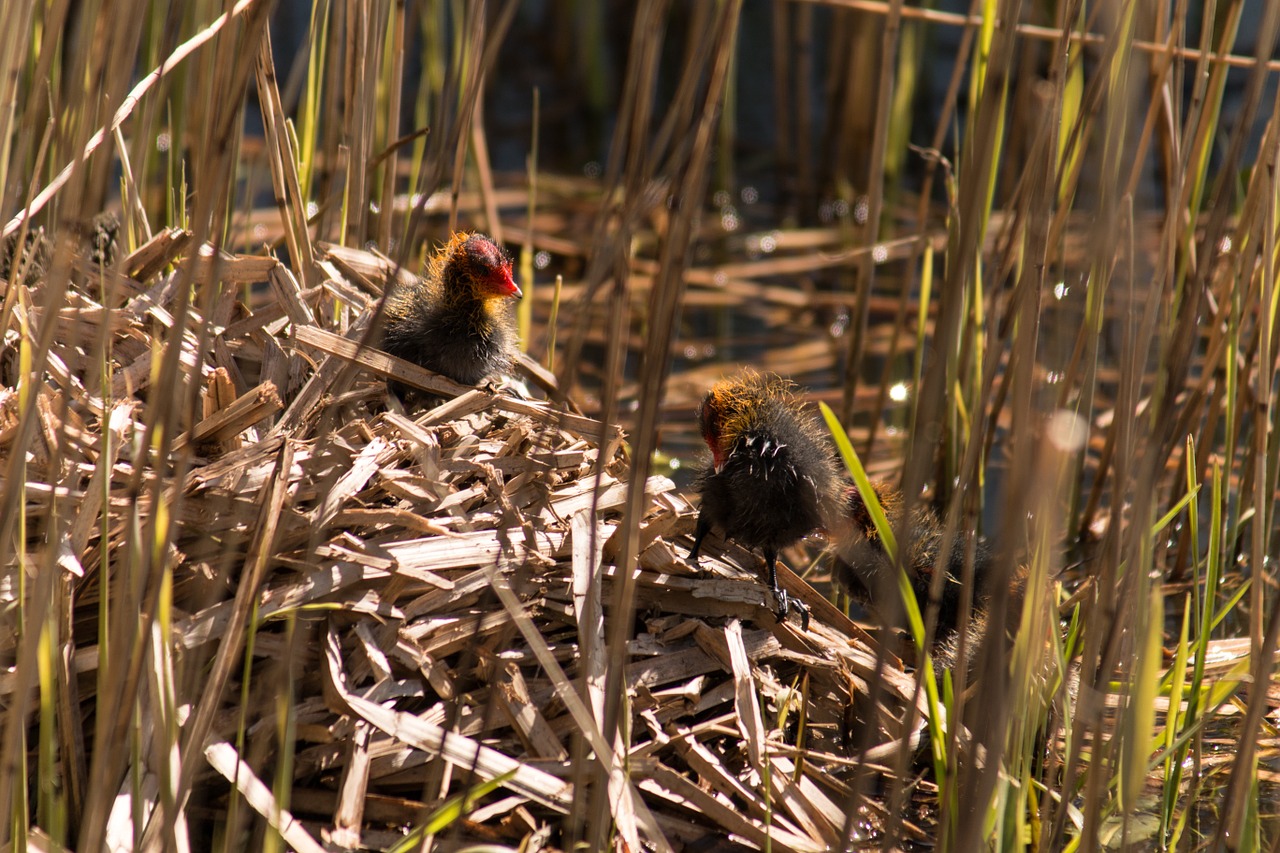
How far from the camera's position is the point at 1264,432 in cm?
290

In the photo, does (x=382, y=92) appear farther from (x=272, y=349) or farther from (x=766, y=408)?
(x=766, y=408)

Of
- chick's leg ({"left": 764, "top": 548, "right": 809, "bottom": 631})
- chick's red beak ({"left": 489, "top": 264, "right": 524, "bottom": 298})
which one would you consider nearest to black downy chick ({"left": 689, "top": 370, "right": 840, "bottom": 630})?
chick's leg ({"left": 764, "top": 548, "right": 809, "bottom": 631})

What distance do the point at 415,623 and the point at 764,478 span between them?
2.41 feet

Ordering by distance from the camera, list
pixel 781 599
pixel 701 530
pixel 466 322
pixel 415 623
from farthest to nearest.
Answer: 1. pixel 466 322
2. pixel 701 530
3. pixel 781 599
4. pixel 415 623

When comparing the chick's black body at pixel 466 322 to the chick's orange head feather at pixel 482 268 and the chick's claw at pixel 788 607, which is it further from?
the chick's claw at pixel 788 607

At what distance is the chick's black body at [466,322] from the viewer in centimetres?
277

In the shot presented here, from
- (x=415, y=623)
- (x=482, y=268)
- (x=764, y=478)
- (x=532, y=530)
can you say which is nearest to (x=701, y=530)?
(x=764, y=478)

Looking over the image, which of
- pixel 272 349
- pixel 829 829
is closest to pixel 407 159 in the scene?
pixel 272 349

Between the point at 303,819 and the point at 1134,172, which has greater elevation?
Result: the point at 1134,172

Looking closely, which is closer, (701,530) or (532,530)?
(532,530)

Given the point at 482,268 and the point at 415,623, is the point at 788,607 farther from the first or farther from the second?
the point at 482,268

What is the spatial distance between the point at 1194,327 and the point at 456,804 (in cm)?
134

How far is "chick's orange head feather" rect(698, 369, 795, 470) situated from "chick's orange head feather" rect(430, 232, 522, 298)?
19.6 inches

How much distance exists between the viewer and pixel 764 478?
249cm
